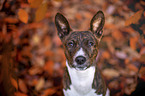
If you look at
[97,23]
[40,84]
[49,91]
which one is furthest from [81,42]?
[40,84]

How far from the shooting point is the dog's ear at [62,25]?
60.2 inches

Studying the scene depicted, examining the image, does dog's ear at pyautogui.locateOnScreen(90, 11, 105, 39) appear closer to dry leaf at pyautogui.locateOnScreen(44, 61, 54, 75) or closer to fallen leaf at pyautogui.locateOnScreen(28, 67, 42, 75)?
dry leaf at pyautogui.locateOnScreen(44, 61, 54, 75)

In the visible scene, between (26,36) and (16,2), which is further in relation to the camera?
(26,36)

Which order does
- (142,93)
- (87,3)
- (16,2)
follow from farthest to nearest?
(87,3), (142,93), (16,2)

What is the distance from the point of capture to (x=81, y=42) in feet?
4.88

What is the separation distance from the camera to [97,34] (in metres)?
1.59

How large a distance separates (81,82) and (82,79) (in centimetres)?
4

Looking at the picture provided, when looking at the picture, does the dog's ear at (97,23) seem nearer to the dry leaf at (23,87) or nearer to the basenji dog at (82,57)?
the basenji dog at (82,57)

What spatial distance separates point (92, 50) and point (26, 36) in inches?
59.8

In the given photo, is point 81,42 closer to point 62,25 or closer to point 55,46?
point 62,25

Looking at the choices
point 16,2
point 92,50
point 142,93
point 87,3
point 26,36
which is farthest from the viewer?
point 26,36

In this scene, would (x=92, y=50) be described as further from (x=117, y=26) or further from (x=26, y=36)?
(x=26, y=36)

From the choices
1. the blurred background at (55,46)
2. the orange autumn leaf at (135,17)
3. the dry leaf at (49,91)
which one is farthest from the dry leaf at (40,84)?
the orange autumn leaf at (135,17)

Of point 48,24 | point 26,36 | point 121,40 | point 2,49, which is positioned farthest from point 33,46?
point 121,40
